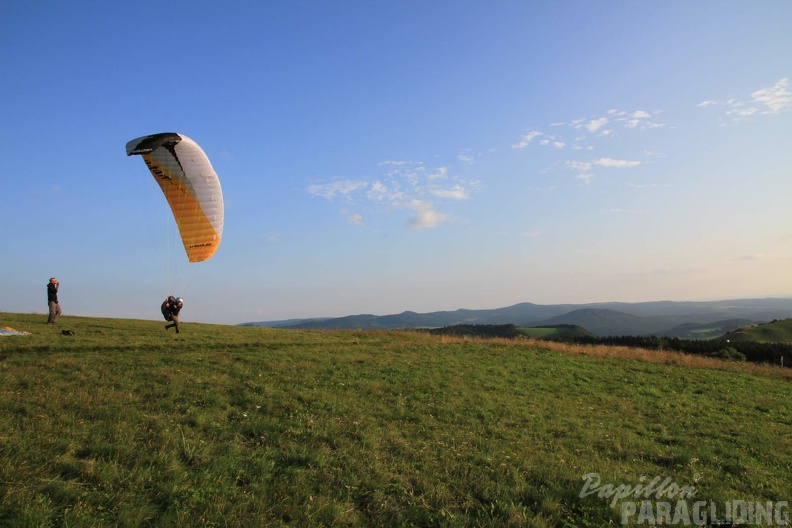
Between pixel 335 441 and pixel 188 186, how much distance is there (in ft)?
56.1

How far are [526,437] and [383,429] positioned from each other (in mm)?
4024

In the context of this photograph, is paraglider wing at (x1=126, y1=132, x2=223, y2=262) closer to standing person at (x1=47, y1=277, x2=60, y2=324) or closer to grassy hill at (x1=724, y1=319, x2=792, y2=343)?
standing person at (x1=47, y1=277, x2=60, y2=324)

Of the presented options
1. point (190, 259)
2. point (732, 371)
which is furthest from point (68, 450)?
point (732, 371)

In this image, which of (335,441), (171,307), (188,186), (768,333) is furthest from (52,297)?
(768,333)

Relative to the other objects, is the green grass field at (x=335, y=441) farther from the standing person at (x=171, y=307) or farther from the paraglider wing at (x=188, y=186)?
the paraglider wing at (x=188, y=186)

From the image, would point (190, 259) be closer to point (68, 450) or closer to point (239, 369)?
point (239, 369)

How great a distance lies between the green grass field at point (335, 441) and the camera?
6.66m

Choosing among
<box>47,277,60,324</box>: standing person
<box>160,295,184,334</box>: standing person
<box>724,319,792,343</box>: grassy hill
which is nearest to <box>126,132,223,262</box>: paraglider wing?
<box>160,295,184,334</box>: standing person

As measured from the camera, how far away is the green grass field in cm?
666

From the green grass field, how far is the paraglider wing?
6127mm

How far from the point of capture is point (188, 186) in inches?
848

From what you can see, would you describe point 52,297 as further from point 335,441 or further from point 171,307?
point 335,441

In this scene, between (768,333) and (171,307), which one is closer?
(171,307)

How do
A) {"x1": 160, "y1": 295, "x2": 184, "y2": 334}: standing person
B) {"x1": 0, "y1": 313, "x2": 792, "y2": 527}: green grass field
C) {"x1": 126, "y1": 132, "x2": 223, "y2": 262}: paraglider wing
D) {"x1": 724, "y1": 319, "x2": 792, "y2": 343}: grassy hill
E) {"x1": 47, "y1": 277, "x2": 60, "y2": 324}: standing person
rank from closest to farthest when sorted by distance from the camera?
{"x1": 0, "y1": 313, "x2": 792, "y2": 527}: green grass field < {"x1": 126, "y1": 132, "x2": 223, "y2": 262}: paraglider wing < {"x1": 160, "y1": 295, "x2": 184, "y2": 334}: standing person < {"x1": 47, "y1": 277, "x2": 60, "y2": 324}: standing person < {"x1": 724, "y1": 319, "x2": 792, "y2": 343}: grassy hill
